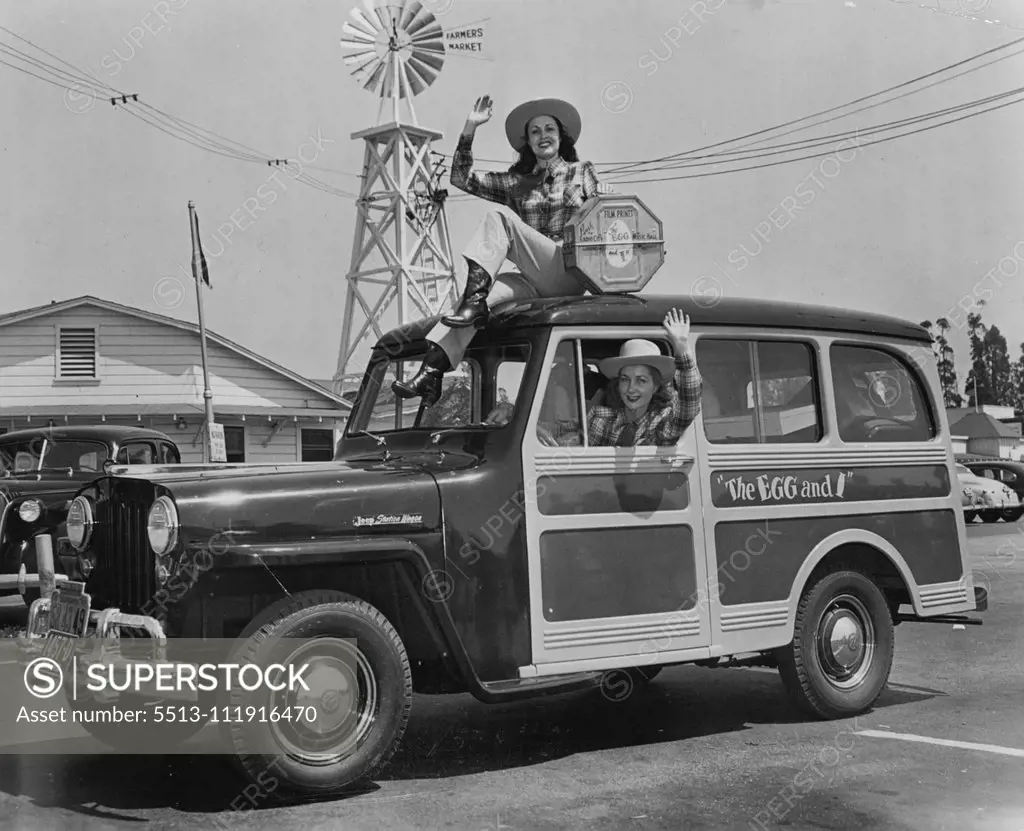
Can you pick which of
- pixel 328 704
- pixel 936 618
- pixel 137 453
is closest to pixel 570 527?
pixel 328 704

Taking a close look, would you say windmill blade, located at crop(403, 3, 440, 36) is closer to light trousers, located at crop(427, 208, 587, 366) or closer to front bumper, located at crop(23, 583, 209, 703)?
light trousers, located at crop(427, 208, 587, 366)

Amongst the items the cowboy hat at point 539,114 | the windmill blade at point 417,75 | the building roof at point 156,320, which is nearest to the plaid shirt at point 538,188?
the cowboy hat at point 539,114

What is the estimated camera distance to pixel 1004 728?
6.30m

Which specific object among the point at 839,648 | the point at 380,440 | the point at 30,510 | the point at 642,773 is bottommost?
the point at 642,773

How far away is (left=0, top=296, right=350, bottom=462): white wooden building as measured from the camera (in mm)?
26234

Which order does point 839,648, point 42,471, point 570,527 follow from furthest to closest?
1. point 42,471
2. point 839,648
3. point 570,527

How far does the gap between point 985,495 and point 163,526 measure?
2495cm

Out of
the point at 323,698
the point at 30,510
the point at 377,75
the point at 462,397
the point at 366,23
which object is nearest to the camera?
the point at 323,698

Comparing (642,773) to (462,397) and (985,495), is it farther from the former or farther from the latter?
(985,495)

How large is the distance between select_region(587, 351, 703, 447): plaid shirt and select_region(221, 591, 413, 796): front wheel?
1.60m

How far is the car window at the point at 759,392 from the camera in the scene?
21.1ft

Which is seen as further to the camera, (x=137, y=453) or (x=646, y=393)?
(x=137, y=453)

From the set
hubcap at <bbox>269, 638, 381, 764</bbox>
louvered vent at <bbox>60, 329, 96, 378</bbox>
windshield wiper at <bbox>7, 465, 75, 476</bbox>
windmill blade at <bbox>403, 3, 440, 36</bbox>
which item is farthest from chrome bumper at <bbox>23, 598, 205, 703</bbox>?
windmill blade at <bbox>403, 3, 440, 36</bbox>

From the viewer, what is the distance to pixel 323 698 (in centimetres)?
499
